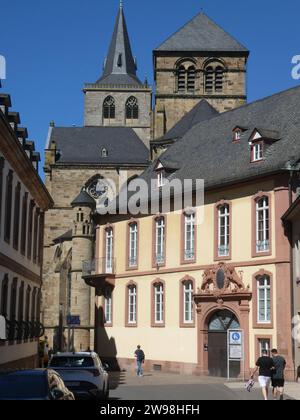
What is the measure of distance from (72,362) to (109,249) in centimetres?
2231

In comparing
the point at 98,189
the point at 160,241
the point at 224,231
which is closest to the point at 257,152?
the point at 224,231

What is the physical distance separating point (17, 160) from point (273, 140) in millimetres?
11581

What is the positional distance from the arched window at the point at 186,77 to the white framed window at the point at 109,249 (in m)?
28.8

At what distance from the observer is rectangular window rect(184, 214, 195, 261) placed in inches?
1380

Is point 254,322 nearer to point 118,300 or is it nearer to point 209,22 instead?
point 118,300

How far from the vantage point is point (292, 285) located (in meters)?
30.0

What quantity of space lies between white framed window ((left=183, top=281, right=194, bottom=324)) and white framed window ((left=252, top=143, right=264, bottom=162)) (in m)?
6.47

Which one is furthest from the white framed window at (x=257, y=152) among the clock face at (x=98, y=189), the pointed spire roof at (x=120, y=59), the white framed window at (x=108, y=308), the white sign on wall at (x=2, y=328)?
the pointed spire roof at (x=120, y=59)

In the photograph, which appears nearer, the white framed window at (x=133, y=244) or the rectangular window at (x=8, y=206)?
the rectangular window at (x=8, y=206)

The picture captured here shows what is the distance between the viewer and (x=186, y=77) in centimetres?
6769

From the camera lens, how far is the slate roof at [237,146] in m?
32.0

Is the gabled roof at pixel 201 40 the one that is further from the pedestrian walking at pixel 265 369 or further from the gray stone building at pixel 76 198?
the pedestrian walking at pixel 265 369
